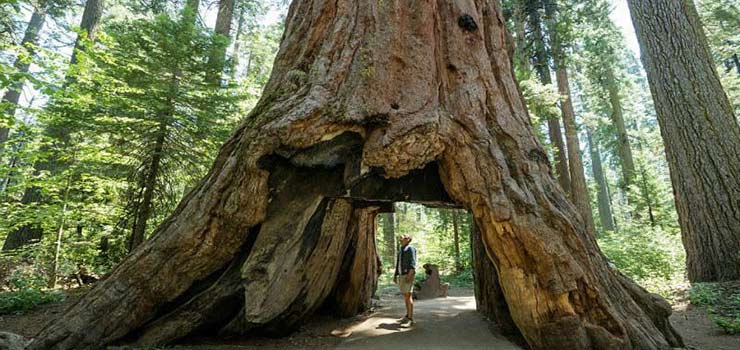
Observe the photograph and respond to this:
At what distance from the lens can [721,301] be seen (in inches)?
214

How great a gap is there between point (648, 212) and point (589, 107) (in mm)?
11903

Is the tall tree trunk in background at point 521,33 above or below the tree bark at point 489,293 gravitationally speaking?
above

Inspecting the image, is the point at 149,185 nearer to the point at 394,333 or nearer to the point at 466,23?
the point at 394,333

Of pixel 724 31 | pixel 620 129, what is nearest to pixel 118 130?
pixel 620 129

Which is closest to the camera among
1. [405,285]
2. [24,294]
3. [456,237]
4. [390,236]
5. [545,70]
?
[24,294]

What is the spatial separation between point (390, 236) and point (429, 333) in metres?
14.2

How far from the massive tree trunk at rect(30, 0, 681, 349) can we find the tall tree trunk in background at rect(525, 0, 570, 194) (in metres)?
8.81

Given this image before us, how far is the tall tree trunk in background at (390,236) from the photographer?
18253 mm

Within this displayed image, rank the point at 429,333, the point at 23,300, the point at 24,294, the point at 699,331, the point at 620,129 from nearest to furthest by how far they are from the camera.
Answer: the point at 699,331, the point at 429,333, the point at 23,300, the point at 24,294, the point at 620,129

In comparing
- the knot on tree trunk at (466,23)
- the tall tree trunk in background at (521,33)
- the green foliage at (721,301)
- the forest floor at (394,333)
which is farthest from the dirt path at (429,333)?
the tall tree trunk in background at (521,33)

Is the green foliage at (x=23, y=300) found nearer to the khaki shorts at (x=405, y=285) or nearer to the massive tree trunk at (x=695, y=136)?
the khaki shorts at (x=405, y=285)

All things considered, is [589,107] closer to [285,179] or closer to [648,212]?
[648,212]

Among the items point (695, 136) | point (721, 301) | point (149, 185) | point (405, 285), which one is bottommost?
point (721, 301)

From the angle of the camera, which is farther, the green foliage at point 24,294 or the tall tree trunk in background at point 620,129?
the tall tree trunk in background at point 620,129
